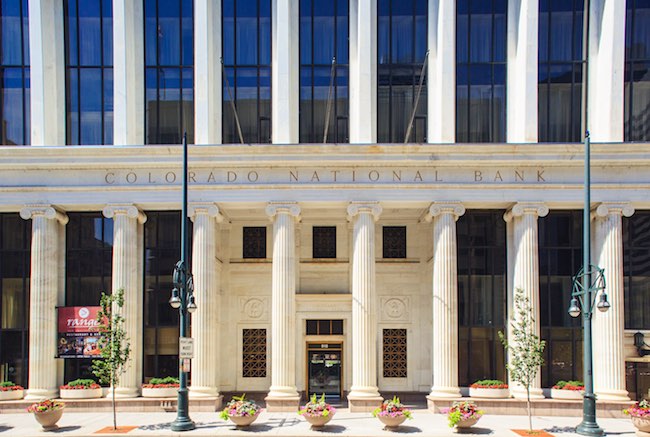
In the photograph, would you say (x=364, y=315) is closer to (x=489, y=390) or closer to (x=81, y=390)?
(x=489, y=390)

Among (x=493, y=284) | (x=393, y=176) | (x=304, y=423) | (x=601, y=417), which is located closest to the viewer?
(x=304, y=423)

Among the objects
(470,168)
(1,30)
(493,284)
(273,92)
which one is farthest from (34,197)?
(493,284)

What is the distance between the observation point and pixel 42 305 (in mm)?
23844

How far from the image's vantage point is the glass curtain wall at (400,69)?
25250 mm

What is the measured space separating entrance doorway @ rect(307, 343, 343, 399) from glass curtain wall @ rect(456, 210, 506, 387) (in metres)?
5.72

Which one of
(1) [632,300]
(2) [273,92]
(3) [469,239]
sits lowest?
(1) [632,300]

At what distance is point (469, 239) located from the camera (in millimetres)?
25906

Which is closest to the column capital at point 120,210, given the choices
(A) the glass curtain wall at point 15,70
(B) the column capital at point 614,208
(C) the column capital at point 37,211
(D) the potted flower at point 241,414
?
(C) the column capital at point 37,211

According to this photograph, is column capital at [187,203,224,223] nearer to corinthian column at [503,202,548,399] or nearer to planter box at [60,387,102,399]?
planter box at [60,387,102,399]

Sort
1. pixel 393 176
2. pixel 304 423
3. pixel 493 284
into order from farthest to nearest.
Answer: pixel 493 284, pixel 393 176, pixel 304 423

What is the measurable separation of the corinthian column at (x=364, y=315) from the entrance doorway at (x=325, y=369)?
11.3 ft

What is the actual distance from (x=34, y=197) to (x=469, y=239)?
1926 cm

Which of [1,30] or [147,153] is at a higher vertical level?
[1,30]

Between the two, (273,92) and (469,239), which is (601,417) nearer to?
(469,239)
